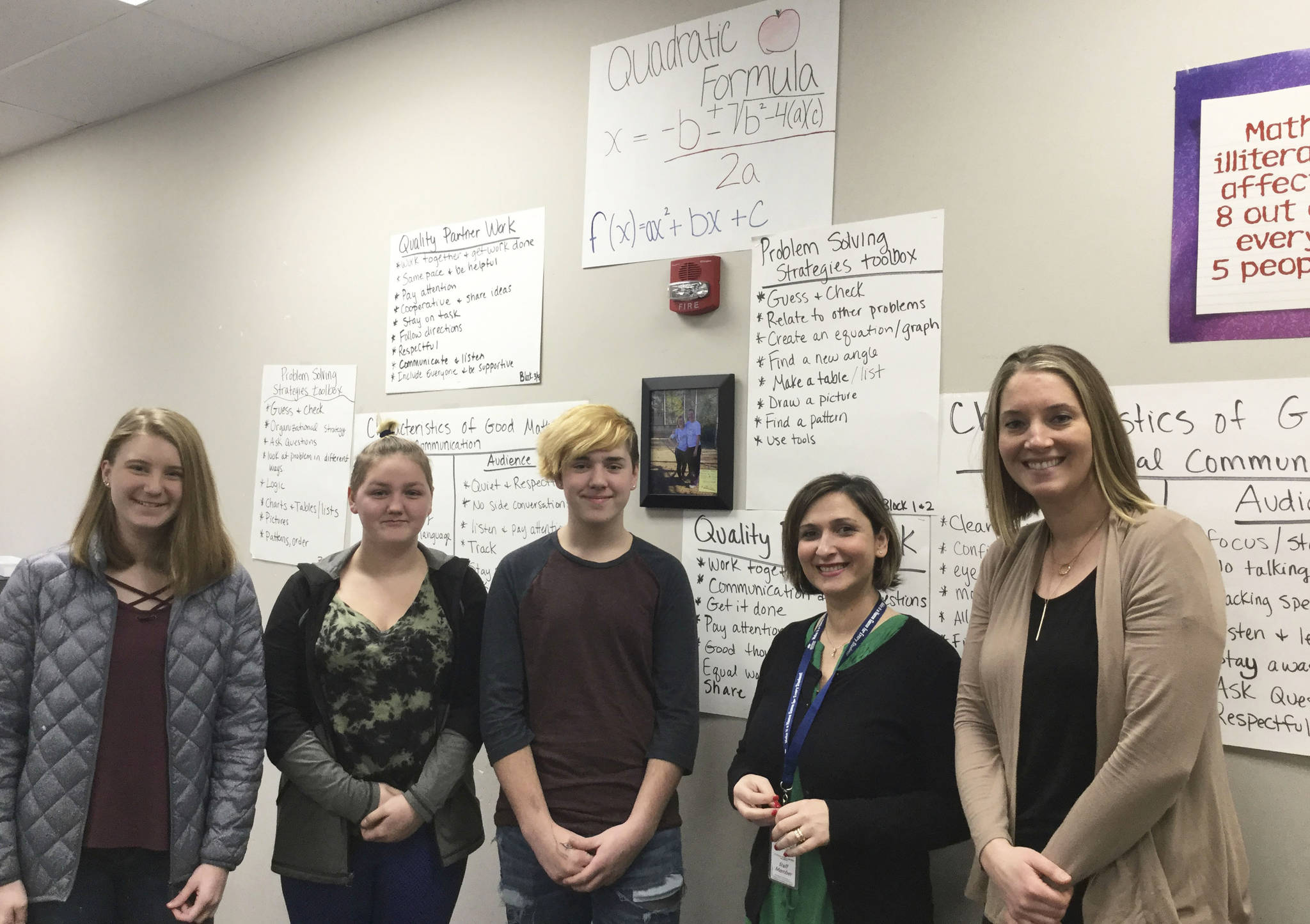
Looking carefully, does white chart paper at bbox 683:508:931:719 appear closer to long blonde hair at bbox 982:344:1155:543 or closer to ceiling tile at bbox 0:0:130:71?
long blonde hair at bbox 982:344:1155:543

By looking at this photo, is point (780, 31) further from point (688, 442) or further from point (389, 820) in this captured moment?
point (389, 820)

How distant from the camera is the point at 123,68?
315 cm

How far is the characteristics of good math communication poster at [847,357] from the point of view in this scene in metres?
1.82

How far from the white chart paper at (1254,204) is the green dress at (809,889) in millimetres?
761

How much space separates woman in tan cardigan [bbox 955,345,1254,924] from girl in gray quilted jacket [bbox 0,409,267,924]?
1.28 metres

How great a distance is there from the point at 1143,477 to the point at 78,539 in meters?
1.88

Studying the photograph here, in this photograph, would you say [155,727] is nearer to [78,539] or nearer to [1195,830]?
[78,539]

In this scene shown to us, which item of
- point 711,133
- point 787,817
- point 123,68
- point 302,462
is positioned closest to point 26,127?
point 123,68

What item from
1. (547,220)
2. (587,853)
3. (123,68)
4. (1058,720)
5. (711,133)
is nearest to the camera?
(1058,720)

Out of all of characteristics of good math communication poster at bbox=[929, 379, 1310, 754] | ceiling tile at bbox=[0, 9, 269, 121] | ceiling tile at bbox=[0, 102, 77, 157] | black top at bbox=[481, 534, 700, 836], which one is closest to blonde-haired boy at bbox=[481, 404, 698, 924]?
black top at bbox=[481, 534, 700, 836]

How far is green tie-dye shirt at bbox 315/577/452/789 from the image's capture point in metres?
1.73

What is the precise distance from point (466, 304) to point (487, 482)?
19.5 inches

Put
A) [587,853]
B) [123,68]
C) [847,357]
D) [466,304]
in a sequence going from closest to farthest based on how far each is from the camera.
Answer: [587,853] → [847,357] → [466,304] → [123,68]

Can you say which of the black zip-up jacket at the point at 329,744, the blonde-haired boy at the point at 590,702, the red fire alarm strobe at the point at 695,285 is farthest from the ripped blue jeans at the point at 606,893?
the red fire alarm strobe at the point at 695,285
